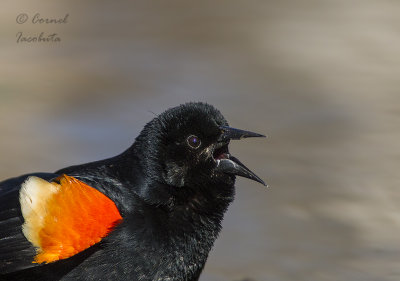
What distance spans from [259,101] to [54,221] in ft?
11.1

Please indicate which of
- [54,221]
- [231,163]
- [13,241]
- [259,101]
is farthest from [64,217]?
[259,101]

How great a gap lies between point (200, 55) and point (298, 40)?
850 millimetres

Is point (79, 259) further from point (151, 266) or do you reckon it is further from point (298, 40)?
point (298, 40)

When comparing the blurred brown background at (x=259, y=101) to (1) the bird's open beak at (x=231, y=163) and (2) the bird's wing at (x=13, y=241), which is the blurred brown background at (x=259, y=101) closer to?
(1) the bird's open beak at (x=231, y=163)

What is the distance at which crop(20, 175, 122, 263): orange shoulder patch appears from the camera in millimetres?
3871

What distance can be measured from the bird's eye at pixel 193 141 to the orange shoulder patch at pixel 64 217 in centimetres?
46

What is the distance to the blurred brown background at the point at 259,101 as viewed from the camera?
5.63 metres

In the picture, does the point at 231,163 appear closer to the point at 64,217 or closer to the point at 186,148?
the point at 186,148

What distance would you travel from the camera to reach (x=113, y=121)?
6719mm

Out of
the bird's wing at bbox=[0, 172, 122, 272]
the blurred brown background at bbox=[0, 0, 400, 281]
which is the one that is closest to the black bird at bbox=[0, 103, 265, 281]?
the bird's wing at bbox=[0, 172, 122, 272]

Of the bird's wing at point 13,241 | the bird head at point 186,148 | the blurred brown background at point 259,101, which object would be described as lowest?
the bird's wing at point 13,241

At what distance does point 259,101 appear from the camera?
703 centimetres

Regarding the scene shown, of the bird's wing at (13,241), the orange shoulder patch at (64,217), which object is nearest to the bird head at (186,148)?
the orange shoulder patch at (64,217)

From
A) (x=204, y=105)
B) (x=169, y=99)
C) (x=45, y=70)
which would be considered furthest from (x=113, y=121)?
(x=204, y=105)
